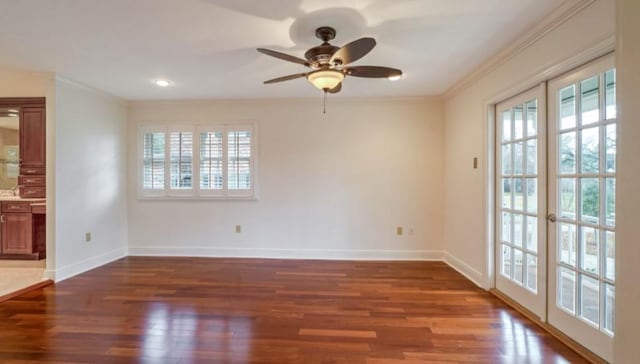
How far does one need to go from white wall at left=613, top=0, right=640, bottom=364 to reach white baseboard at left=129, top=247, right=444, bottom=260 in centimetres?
403

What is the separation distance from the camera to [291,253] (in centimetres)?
498

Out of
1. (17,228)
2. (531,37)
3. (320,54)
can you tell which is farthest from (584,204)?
(17,228)

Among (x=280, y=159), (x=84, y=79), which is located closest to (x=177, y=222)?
(x=280, y=159)

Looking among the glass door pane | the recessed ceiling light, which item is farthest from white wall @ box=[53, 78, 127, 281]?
the glass door pane

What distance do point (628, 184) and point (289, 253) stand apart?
4450 mm

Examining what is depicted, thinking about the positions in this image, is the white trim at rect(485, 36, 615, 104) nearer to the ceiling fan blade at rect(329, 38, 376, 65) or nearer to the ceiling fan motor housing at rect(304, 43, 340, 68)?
the ceiling fan blade at rect(329, 38, 376, 65)

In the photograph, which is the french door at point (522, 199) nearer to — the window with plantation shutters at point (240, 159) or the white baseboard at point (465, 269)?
the white baseboard at point (465, 269)

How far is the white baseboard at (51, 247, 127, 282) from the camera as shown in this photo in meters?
3.88

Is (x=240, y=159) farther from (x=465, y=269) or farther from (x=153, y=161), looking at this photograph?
(x=465, y=269)

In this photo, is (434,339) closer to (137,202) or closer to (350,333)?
(350,333)

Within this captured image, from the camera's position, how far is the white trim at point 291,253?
16.1 feet

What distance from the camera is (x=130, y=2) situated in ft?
7.49

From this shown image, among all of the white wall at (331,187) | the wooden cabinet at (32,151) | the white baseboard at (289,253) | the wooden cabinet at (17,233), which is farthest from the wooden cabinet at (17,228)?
the white wall at (331,187)

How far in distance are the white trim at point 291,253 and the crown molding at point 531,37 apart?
101 inches
